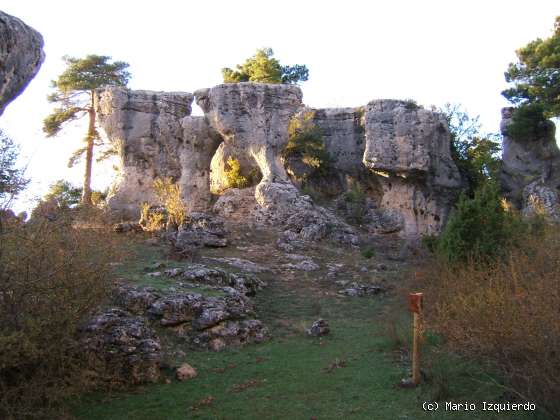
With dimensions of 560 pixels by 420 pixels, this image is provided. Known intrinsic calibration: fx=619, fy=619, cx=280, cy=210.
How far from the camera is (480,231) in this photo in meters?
12.6

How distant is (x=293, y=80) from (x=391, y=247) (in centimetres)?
1366

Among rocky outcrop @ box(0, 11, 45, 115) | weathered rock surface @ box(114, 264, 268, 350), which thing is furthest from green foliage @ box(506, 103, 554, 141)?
rocky outcrop @ box(0, 11, 45, 115)

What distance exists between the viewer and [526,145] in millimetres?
28312

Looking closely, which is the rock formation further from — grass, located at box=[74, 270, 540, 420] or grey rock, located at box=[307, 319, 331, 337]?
grass, located at box=[74, 270, 540, 420]

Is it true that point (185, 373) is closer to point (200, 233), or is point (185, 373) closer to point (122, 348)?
point (122, 348)

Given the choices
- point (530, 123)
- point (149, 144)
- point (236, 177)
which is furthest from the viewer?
point (530, 123)

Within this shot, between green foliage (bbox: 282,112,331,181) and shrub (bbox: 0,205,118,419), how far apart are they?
20.7 m

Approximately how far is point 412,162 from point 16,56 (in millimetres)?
22031

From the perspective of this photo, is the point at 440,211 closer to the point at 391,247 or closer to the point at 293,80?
the point at 391,247

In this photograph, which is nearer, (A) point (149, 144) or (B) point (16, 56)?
(B) point (16, 56)

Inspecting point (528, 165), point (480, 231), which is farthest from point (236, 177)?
point (480, 231)

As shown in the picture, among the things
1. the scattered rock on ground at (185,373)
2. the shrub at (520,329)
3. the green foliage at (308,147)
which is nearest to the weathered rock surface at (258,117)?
the green foliage at (308,147)

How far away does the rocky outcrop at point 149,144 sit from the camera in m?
24.8

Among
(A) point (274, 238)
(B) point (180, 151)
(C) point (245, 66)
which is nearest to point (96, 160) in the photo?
(B) point (180, 151)
